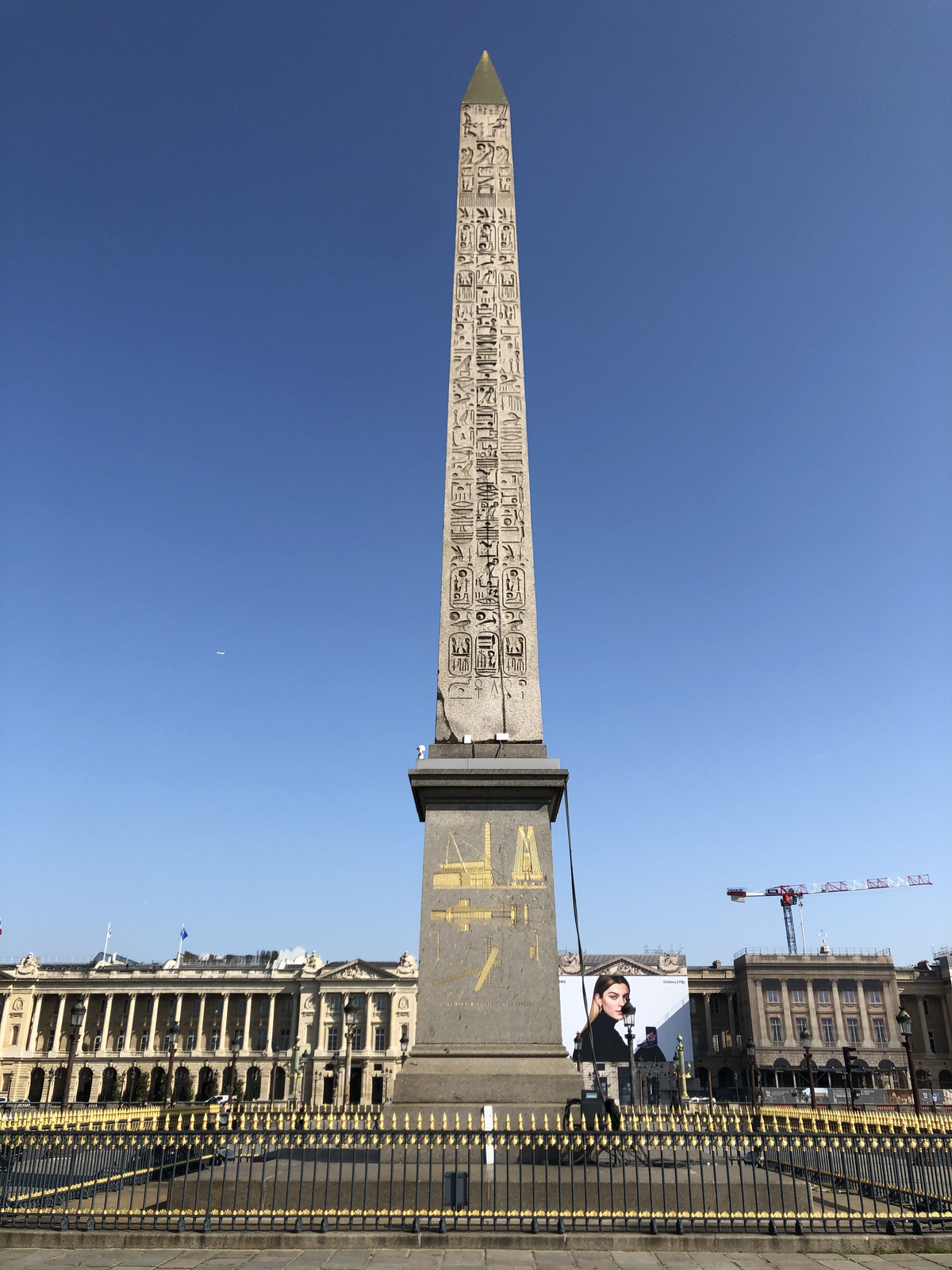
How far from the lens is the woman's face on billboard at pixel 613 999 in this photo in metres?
67.6

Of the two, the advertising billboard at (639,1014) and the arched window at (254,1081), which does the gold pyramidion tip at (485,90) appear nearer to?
the advertising billboard at (639,1014)

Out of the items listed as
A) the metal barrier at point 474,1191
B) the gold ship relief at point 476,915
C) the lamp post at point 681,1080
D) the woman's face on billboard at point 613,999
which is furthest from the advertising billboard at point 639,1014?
the metal barrier at point 474,1191

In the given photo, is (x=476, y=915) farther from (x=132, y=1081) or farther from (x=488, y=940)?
(x=132, y=1081)

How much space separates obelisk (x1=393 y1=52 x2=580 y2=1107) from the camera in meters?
10.5

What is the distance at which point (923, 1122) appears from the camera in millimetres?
14344

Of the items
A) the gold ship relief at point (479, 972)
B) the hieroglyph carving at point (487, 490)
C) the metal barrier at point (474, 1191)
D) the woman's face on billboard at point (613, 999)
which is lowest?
the metal barrier at point (474, 1191)

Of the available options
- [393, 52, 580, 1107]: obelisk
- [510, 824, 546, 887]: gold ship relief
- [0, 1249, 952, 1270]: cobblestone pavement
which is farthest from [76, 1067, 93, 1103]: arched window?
[0, 1249, 952, 1270]: cobblestone pavement

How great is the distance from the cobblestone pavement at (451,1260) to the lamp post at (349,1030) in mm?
75636

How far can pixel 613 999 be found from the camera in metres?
68.7

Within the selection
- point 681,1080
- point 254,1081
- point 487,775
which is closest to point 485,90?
point 487,775

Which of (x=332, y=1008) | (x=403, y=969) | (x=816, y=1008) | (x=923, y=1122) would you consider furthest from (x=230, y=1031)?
(x=923, y=1122)

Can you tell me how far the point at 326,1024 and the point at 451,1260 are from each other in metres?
79.3

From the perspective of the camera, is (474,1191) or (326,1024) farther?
(326,1024)

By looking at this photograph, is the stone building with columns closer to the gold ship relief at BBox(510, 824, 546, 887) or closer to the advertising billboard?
the advertising billboard
